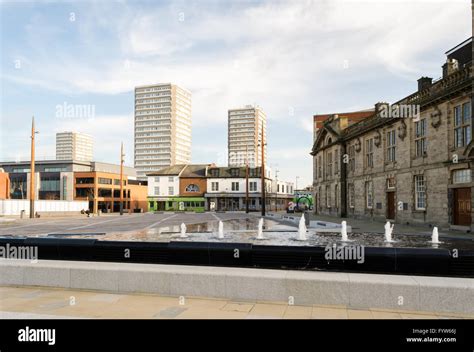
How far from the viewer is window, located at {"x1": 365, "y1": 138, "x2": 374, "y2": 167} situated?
116 ft

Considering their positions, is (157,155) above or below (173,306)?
above

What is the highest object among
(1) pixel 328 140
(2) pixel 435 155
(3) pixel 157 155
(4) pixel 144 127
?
(4) pixel 144 127

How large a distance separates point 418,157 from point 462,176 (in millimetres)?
4852

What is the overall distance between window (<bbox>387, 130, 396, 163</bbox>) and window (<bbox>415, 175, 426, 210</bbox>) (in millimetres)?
4335

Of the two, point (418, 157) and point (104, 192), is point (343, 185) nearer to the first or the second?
point (418, 157)

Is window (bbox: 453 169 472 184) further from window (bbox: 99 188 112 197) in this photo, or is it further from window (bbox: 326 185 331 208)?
window (bbox: 99 188 112 197)

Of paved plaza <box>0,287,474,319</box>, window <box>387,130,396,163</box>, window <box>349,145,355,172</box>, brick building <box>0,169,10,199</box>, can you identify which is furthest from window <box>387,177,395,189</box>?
brick building <box>0,169,10,199</box>

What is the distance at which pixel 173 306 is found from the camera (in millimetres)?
6746

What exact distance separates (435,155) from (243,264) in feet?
70.0

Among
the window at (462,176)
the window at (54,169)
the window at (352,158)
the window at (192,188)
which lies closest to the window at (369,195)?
the window at (352,158)
